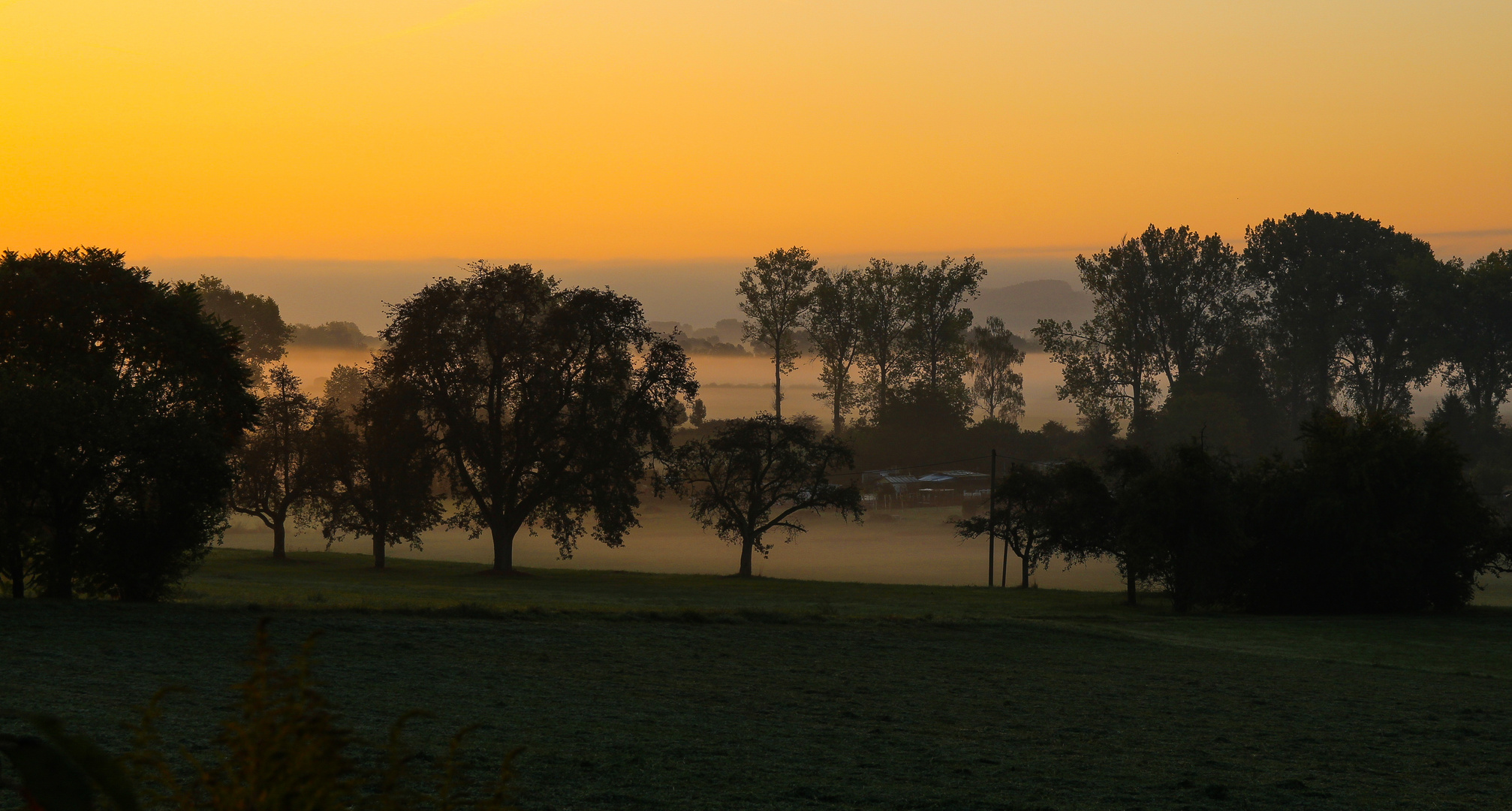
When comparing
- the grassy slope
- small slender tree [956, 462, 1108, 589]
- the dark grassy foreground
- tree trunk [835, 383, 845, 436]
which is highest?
tree trunk [835, 383, 845, 436]

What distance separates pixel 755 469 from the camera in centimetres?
6762

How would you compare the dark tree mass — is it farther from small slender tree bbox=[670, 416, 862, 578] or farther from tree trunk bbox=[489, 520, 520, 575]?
small slender tree bbox=[670, 416, 862, 578]

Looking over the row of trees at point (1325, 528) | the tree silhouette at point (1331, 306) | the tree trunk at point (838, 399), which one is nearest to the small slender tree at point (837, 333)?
the tree trunk at point (838, 399)

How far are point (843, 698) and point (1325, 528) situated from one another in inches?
1407

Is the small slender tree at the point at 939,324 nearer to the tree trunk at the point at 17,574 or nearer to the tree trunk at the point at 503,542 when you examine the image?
the tree trunk at the point at 503,542

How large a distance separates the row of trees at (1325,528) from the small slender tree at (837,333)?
7015 centimetres

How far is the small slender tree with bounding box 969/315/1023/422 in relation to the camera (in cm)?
13775

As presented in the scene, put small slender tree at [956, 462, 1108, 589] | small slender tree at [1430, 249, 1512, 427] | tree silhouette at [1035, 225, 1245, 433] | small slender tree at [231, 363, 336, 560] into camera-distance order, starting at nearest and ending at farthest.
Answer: small slender tree at [956, 462, 1108, 589] < small slender tree at [231, 363, 336, 560] < small slender tree at [1430, 249, 1512, 427] < tree silhouette at [1035, 225, 1245, 433]

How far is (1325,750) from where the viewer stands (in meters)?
15.0

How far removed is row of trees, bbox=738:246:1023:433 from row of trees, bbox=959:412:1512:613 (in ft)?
226

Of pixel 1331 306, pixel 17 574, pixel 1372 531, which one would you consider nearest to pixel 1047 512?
pixel 1372 531

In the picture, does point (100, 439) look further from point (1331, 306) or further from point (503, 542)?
point (1331, 306)

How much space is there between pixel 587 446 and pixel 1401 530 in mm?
35538

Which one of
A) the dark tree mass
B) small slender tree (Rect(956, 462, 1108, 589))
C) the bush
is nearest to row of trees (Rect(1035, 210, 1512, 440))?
small slender tree (Rect(956, 462, 1108, 589))
